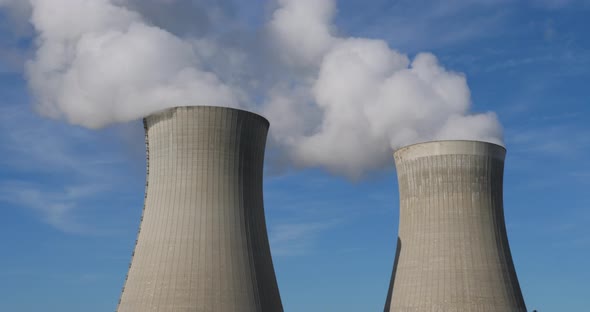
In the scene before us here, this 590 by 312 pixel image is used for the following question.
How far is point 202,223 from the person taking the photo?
66.8 ft

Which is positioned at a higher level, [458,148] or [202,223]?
[458,148]

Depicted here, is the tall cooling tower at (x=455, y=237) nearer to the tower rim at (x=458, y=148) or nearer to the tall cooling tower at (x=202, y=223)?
the tower rim at (x=458, y=148)

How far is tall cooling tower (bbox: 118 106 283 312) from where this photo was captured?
19922 mm

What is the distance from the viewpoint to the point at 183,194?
813 inches

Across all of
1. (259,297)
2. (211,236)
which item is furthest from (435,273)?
(211,236)

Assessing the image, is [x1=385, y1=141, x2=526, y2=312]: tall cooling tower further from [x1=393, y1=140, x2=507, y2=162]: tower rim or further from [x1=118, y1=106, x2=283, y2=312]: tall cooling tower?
[x1=118, y1=106, x2=283, y2=312]: tall cooling tower

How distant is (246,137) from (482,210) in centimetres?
808

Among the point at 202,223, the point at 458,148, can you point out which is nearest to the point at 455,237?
the point at 458,148

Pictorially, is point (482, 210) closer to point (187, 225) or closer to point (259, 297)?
point (259, 297)

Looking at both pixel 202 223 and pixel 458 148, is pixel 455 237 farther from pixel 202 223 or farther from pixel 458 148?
pixel 202 223

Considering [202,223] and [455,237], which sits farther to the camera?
[455,237]

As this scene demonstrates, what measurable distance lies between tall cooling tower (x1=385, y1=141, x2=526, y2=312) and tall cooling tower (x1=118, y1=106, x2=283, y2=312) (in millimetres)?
5065

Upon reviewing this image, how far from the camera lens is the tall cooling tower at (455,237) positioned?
77.0ft

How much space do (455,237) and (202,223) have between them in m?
8.34
